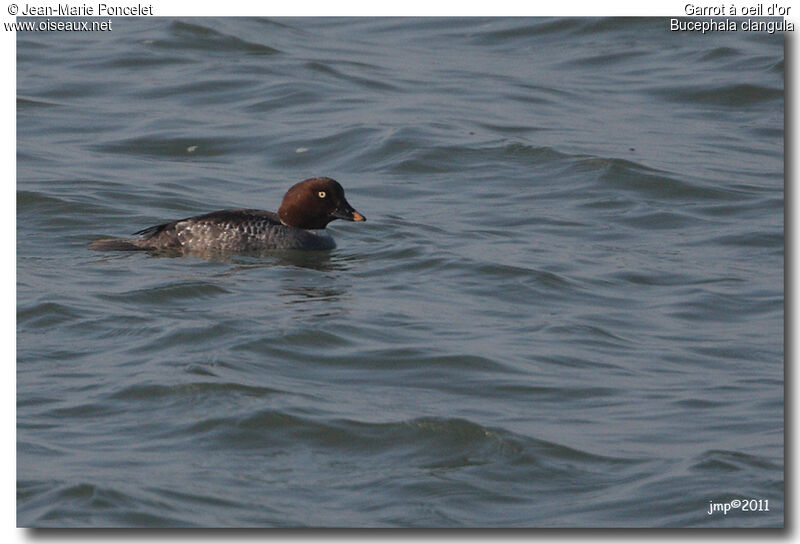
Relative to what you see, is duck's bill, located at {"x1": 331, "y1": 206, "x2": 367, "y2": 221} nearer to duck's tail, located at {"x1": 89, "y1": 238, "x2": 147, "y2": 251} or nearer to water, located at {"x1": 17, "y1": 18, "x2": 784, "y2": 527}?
water, located at {"x1": 17, "y1": 18, "x2": 784, "y2": 527}

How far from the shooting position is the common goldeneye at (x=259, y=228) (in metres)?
11.4

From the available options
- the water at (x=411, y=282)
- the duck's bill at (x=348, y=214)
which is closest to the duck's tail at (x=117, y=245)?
the water at (x=411, y=282)

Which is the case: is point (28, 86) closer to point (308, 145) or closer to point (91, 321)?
point (308, 145)

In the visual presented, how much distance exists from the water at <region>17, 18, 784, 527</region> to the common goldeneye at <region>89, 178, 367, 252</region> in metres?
0.15

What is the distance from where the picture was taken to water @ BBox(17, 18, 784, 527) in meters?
7.08

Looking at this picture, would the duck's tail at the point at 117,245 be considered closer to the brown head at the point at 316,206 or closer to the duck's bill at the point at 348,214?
the brown head at the point at 316,206

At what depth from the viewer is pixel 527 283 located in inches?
423

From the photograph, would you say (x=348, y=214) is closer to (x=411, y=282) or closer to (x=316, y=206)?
(x=316, y=206)

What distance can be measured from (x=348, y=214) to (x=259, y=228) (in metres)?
0.78

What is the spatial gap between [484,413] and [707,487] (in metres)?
1.47

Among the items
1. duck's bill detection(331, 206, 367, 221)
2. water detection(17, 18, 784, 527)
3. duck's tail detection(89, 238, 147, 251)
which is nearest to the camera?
water detection(17, 18, 784, 527)

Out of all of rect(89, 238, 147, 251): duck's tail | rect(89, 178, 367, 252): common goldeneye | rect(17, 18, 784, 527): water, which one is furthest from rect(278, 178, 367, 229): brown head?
rect(89, 238, 147, 251): duck's tail

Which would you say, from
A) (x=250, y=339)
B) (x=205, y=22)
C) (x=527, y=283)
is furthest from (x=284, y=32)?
(x=250, y=339)

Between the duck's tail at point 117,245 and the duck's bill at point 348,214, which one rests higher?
the duck's bill at point 348,214
